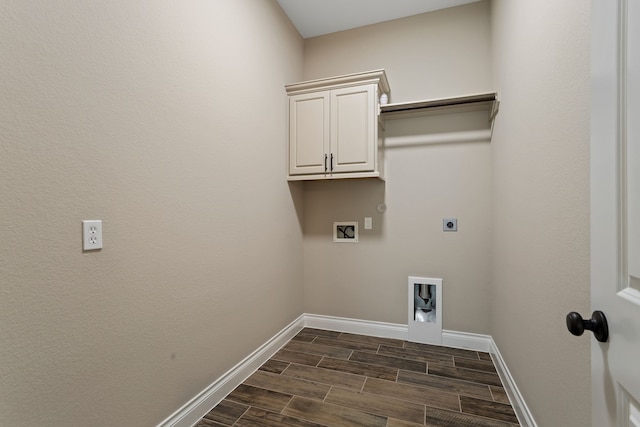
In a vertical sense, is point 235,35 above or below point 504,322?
above

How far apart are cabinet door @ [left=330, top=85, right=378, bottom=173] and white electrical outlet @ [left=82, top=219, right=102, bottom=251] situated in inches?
72.8

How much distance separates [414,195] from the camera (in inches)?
108

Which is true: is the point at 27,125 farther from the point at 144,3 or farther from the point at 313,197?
the point at 313,197

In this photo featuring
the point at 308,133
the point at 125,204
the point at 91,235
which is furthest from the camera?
the point at 308,133

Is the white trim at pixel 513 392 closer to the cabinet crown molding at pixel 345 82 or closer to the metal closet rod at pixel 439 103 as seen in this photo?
the metal closet rod at pixel 439 103

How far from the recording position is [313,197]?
3100 millimetres

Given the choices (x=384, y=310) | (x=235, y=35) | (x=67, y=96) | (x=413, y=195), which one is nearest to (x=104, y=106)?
(x=67, y=96)

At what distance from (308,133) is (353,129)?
440 mm

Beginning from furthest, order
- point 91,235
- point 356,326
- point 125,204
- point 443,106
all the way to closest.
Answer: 1. point 356,326
2. point 443,106
3. point 125,204
4. point 91,235

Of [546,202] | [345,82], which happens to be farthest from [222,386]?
[345,82]

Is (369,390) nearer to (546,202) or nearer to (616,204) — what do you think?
(546,202)

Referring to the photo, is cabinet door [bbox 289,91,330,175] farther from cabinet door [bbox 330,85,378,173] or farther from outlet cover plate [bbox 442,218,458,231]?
outlet cover plate [bbox 442,218,458,231]

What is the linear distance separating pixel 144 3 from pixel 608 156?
188 centimetres

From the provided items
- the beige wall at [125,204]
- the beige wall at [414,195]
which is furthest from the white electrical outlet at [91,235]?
the beige wall at [414,195]
